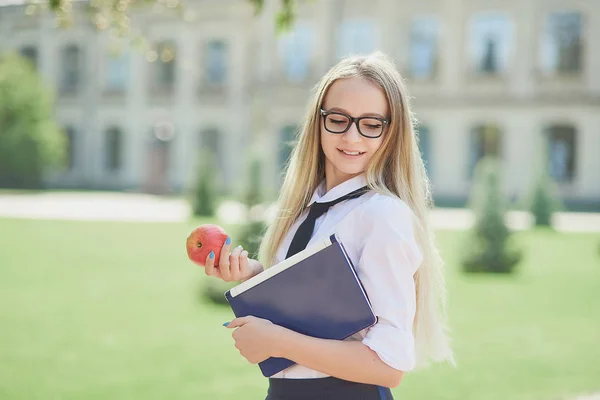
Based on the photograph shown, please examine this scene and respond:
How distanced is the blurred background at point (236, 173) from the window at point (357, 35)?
15 cm

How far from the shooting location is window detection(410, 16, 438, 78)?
30.4m

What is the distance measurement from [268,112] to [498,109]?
33.1 feet

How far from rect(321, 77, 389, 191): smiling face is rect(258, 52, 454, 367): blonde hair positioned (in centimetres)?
2

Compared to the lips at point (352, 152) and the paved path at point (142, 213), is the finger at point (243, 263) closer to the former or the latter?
A: the lips at point (352, 152)

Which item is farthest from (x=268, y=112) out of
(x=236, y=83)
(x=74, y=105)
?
(x=74, y=105)

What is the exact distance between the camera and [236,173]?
33.8m

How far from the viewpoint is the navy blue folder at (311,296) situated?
152cm

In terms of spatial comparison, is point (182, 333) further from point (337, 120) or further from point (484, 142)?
point (484, 142)

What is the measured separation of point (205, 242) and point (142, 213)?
1943 cm

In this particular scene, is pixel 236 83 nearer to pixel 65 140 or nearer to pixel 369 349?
pixel 65 140

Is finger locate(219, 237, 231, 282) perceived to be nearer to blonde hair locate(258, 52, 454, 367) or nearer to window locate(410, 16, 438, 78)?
blonde hair locate(258, 52, 454, 367)

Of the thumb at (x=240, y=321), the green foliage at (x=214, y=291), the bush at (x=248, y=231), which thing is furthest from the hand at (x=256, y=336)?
the green foliage at (x=214, y=291)

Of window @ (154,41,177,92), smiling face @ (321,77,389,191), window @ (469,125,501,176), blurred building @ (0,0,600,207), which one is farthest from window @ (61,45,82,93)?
smiling face @ (321,77,389,191)

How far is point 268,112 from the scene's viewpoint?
32.4 metres
